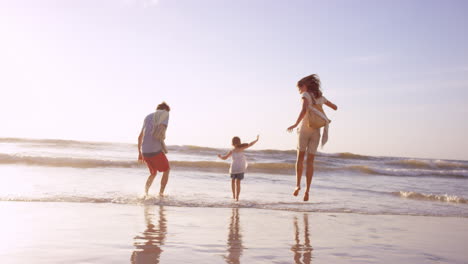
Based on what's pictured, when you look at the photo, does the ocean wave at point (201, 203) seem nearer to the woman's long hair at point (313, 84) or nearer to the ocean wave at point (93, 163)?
the woman's long hair at point (313, 84)

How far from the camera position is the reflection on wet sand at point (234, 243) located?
4.04m

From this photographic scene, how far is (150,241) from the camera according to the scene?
15.2ft

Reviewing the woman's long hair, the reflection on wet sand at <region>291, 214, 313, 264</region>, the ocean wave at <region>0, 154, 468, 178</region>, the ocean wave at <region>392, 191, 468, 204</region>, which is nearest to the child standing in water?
the woman's long hair

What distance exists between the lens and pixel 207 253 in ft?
13.8

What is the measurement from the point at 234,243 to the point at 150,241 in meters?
0.93

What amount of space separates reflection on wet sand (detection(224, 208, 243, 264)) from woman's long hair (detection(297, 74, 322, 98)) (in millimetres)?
2526

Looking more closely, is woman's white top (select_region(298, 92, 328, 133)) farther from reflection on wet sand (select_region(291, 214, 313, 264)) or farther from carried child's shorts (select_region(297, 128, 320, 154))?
reflection on wet sand (select_region(291, 214, 313, 264))

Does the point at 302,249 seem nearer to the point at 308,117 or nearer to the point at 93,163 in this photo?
the point at 308,117

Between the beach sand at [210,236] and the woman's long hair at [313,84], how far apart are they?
214 centimetres

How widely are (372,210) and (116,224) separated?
5358 mm

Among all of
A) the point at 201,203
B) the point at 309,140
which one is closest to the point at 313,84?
the point at 309,140

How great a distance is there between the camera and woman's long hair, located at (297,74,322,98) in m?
7.30

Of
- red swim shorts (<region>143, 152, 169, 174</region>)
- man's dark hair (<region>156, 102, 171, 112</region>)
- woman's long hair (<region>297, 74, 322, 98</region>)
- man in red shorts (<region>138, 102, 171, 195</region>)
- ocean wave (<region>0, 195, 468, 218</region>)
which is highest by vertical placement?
woman's long hair (<region>297, 74, 322, 98</region>)

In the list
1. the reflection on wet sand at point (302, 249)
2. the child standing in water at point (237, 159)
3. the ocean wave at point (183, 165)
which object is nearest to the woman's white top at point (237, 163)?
the child standing in water at point (237, 159)
